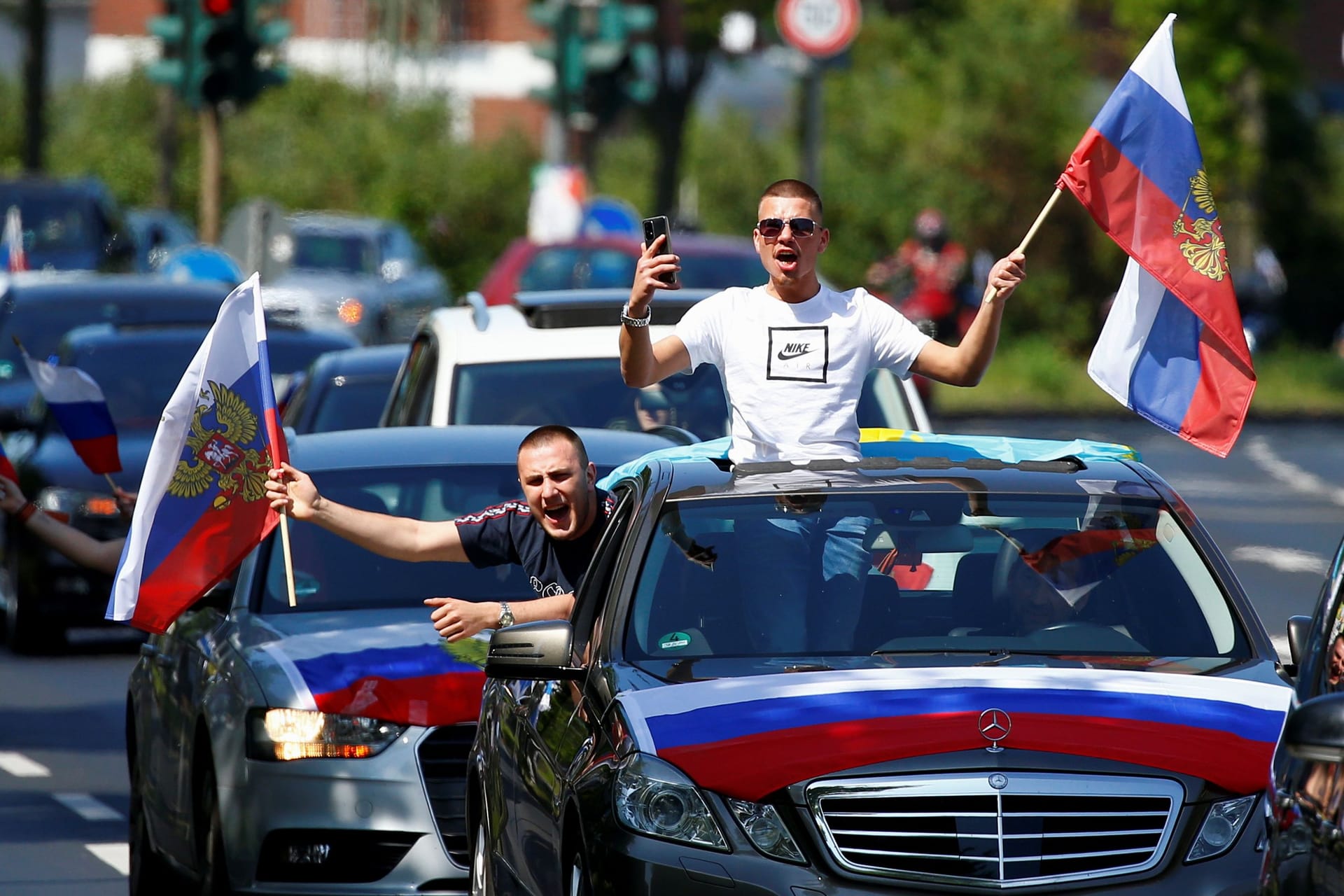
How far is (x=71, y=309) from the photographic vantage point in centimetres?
1952

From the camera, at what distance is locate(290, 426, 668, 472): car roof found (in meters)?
9.39

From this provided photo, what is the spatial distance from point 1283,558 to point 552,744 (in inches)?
489

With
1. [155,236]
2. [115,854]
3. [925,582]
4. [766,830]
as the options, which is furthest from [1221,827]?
[155,236]

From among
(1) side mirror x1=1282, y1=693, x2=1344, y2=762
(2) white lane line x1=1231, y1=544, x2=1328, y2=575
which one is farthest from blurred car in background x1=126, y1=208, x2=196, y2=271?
(1) side mirror x1=1282, y1=693, x2=1344, y2=762

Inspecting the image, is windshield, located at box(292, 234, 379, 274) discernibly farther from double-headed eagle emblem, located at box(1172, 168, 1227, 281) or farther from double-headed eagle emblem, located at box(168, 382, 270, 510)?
double-headed eagle emblem, located at box(1172, 168, 1227, 281)

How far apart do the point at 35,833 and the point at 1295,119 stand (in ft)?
136

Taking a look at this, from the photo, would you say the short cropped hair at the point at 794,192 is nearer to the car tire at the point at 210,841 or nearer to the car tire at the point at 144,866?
the car tire at the point at 210,841

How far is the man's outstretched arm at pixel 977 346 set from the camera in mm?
7781

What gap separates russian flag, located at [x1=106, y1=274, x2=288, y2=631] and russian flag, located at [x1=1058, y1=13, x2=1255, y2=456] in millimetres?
2442

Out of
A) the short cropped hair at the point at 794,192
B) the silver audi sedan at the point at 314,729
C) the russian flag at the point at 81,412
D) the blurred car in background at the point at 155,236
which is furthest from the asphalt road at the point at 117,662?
the blurred car in background at the point at 155,236

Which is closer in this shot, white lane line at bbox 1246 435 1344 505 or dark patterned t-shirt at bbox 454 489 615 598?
dark patterned t-shirt at bbox 454 489 615 598

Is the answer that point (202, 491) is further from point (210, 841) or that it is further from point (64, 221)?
point (64, 221)

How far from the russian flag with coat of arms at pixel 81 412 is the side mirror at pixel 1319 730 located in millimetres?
6658

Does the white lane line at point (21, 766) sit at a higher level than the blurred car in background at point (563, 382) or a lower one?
lower
